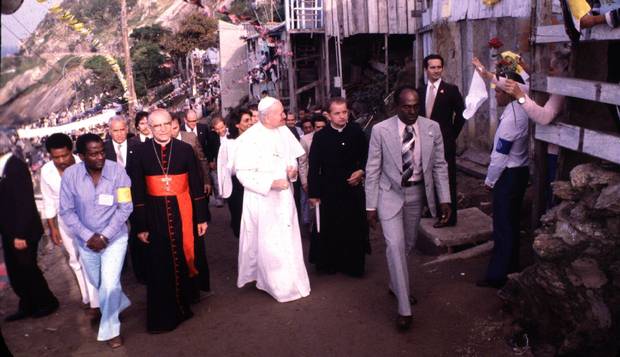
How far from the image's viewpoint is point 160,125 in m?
4.81

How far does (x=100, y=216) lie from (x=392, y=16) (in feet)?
39.8

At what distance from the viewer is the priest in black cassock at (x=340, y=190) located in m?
5.71

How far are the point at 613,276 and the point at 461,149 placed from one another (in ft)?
23.1

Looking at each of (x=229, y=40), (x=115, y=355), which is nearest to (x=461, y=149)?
(x=115, y=355)

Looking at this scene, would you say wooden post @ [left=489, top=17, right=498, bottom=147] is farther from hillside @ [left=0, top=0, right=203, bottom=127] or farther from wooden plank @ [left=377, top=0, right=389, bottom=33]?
hillside @ [left=0, top=0, right=203, bottom=127]

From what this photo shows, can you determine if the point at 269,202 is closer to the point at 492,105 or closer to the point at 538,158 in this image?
the point at 538,158

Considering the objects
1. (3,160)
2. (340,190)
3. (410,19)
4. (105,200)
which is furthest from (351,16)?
(3,160)

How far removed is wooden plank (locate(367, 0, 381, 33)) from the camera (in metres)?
15.1

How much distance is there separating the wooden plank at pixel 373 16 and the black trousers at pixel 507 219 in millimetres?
11357

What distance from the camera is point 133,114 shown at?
281 inches

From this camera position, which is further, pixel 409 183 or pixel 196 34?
pixel 196 34

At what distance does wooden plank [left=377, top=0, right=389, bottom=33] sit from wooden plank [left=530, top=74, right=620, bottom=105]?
35.9ft

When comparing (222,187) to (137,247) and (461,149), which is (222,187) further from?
(461,149)

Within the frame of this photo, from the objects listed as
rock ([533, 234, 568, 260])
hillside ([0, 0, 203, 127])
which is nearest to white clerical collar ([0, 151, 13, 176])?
hillside ([0, 0, 203, 127])
